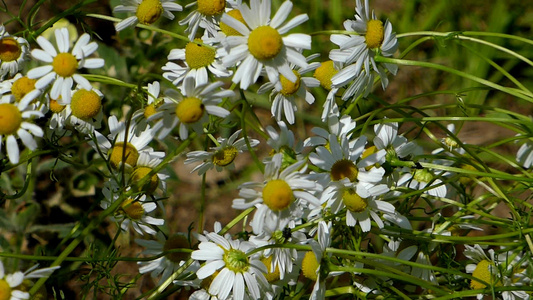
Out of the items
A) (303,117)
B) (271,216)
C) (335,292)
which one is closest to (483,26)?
(303,117)

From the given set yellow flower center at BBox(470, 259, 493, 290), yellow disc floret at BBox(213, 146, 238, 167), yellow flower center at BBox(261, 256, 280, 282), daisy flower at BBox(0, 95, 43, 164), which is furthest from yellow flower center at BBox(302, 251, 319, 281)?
daisy flower at BBox(0, 95, 43, 164)

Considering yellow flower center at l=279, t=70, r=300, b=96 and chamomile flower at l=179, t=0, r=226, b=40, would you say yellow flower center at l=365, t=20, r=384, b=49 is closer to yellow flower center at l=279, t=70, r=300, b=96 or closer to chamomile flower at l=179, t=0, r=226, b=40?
yellow flower center at l=279, t=70, r=300, b=96

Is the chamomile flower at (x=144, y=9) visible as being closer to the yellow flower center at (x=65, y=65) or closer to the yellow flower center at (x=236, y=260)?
the yellow flower center at (x=65, y=65)

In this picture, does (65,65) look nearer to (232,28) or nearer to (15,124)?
(15,124)

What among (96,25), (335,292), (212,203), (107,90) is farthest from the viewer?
(96,25)

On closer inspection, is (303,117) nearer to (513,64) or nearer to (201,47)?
(513,64)

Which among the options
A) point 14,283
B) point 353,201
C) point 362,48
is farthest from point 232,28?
point 14,283
